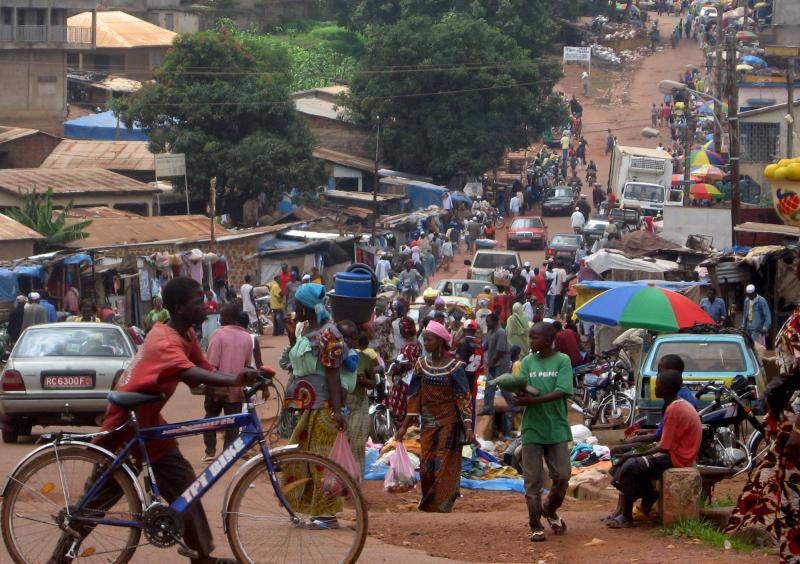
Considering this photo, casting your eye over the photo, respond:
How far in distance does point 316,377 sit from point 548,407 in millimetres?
1504

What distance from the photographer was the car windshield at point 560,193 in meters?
52.4

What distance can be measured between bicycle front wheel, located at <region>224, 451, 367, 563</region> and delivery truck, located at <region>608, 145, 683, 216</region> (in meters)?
40.8

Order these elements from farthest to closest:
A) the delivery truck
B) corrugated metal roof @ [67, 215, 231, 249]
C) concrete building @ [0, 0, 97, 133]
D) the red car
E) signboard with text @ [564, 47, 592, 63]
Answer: signboard with text @ [564, 47, 592, 63]
concrete building @ [0, 0, 97, 133]
the delivery truck
the red car
corrugated metal roof @ [67, 215, 231, 249]

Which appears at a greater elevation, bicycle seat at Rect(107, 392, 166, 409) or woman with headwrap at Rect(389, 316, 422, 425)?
bicycle seat at Rect(107, 392, 166, 409)

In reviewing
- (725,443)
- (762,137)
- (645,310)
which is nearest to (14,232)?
(645,310)

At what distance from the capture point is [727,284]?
72.9 ft

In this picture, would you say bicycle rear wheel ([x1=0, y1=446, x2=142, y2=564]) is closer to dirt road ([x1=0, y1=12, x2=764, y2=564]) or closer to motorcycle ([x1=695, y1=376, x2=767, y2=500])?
dirt road ([x1=0, y1=12, x2=764, y2=564])

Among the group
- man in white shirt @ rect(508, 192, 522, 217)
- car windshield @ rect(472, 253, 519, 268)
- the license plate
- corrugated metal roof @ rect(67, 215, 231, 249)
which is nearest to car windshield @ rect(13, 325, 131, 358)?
the license plate

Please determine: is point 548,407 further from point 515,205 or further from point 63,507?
point 515,205

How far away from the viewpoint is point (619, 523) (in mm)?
8484

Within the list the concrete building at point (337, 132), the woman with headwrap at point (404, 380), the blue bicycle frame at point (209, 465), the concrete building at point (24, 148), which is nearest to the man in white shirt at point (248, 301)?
the woman with headwrap at point (404, 380)

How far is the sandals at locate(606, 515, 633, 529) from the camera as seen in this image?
8.47 m

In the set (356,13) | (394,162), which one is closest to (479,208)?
(394,162)

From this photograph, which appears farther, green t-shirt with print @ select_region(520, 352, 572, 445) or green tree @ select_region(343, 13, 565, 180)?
green tree @ select_region(343, 13, 565, 180)
